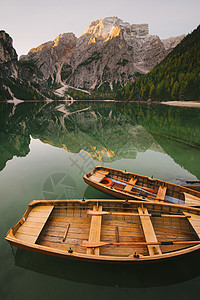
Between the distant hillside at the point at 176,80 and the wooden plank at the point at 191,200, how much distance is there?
11359cm

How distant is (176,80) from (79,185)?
453 ft

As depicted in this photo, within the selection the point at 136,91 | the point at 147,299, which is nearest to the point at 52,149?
the point at 147,299

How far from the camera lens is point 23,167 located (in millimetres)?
19141

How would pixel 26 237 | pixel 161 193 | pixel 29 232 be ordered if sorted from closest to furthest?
pixel 26 237, pixel 29 232, pixel 161 193

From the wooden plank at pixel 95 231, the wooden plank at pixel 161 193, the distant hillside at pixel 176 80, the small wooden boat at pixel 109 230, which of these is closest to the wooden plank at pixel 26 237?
the small wooden boat at pixel 109 230

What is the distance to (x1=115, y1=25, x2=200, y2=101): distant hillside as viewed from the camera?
351ft

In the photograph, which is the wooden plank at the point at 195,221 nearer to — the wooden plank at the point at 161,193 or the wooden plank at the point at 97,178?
the wooden plank at the point at 161,193

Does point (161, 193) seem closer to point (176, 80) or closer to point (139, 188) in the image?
point (139, 188)

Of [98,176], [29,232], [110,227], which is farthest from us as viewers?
[98,176]

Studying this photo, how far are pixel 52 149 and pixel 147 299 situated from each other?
893 inches

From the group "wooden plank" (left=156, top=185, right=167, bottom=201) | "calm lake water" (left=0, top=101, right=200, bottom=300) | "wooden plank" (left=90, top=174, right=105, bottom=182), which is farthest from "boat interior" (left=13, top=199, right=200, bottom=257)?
"wooden plank" (left=90, top=174, right=105, bottom=182)

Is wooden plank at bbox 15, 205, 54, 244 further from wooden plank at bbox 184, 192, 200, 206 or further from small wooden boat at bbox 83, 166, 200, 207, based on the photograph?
wooden plank at bbox 184, 192, 200, 206

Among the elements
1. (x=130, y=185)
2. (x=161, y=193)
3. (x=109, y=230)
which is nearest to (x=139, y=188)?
(x=130, y=185)

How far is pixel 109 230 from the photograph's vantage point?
350 inches
